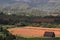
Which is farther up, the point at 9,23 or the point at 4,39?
the point at 4,39

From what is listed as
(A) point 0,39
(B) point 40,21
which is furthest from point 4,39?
(B) point 40,21

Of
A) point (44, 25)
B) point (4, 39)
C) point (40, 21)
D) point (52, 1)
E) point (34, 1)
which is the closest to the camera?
point (4, 39)

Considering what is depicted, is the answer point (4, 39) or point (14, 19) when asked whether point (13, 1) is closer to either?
point (14, 19)

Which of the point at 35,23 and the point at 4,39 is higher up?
the point at 4,39

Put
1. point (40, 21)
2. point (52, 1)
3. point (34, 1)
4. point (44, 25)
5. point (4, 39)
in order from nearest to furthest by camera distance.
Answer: point (4, 39)
point (44, 25)
point (40, 21)
point (52, 1)
point (34, 1)

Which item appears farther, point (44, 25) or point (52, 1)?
point (52, 1)

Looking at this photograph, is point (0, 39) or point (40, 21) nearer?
point (0, 39)

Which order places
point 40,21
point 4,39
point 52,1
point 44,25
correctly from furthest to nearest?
point 52,1 < point 40,21 < point 44,25 < point 4,39

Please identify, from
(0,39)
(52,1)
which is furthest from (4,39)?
(52,1)

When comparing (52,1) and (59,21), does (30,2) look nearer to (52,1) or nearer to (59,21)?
(52,1)
